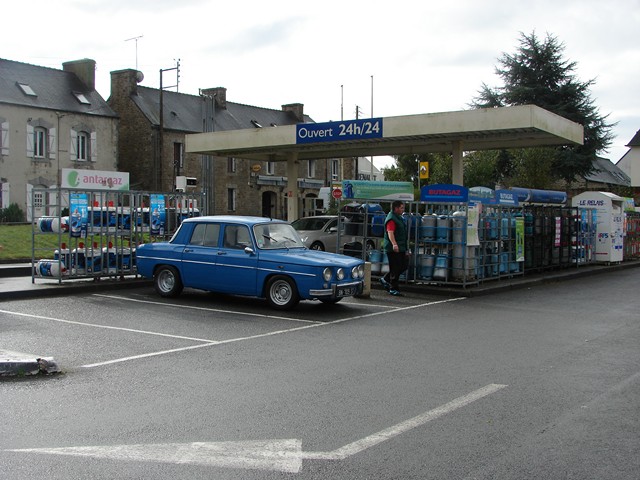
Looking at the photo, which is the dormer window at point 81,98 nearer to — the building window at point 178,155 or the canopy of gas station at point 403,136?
the building window at point 178,155

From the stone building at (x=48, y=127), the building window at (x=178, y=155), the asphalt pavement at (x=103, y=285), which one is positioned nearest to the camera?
the asphalt pavement at (x=103, y=285)

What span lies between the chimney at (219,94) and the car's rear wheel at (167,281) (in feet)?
142

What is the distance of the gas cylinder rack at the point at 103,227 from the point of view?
48.2ft

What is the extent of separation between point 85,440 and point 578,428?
3.95 meters

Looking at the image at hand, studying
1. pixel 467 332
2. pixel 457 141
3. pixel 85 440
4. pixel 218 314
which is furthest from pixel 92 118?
pixel 85 440

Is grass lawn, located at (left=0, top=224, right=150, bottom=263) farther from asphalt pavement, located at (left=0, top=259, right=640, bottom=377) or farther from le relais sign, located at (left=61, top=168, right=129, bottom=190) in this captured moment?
le relais sign, located at (left=61, top=168, right=129, bottom=190)

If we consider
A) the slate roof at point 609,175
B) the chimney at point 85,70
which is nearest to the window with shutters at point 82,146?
the chimney at point 85,70

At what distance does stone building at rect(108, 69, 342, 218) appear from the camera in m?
48.7

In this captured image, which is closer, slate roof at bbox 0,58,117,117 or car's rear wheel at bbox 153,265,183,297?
car's rear wheel at bbox 153,265,183,297

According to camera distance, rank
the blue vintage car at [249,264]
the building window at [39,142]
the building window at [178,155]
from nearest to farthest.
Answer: the blue vintage car at [249,264], the building window at [39,142], the building window at [178,155]

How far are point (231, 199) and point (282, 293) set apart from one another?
4253cm

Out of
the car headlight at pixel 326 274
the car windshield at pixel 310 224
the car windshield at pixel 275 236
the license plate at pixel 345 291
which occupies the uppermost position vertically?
the car windshield at pixel 310 224

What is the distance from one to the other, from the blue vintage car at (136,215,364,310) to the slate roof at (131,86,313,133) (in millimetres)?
37030

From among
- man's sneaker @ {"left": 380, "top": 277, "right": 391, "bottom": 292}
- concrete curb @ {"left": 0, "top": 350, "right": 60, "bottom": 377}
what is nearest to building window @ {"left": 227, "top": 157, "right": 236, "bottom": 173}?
man's sneaker @ {"left": 380, "top": 277, "right": 391, "bottom": 292}
